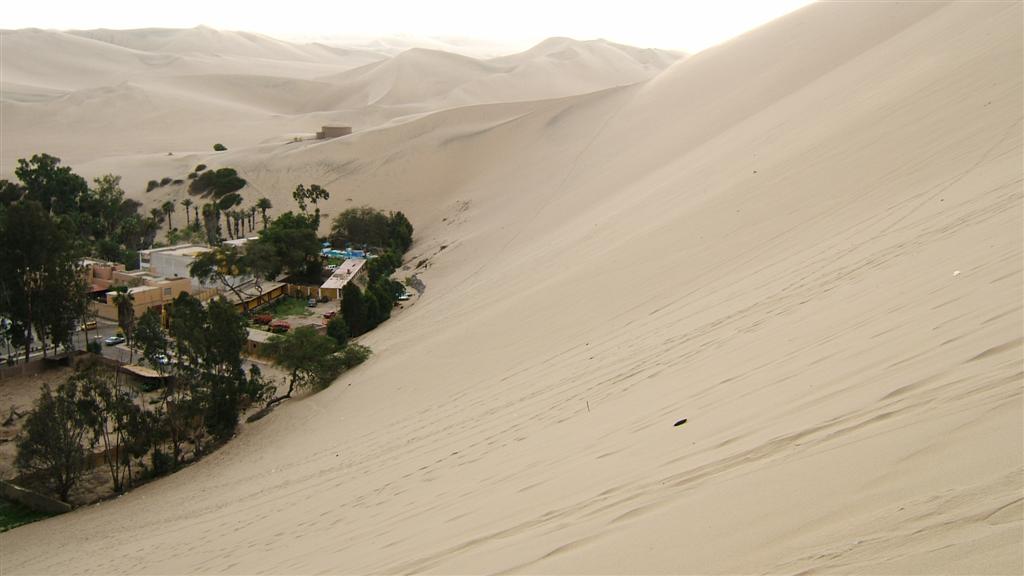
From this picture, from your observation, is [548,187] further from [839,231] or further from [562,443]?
[562,443]

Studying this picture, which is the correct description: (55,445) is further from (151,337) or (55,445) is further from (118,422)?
(151,337)

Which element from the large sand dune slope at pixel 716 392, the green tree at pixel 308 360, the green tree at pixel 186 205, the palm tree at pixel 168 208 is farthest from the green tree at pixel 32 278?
the palm tree at pixel 168 208

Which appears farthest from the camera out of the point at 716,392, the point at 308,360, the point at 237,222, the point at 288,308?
the point at 237,222

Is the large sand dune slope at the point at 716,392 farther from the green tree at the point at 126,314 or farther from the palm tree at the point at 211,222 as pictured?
the palm tree at the point at 211,222

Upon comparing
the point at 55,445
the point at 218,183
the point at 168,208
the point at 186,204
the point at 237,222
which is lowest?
the point at 55,445

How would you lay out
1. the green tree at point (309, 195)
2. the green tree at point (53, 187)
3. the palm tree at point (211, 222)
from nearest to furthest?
the palm tree at point (211, 222) → the green tree at point (309, 195) → the green tree at point (53, 187)

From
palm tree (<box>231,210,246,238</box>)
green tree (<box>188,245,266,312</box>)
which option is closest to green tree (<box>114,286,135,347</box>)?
green tree (<box>188,245,266,312</box>)

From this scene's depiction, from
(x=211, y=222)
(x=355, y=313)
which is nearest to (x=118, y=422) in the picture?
(x=355, y=313)
